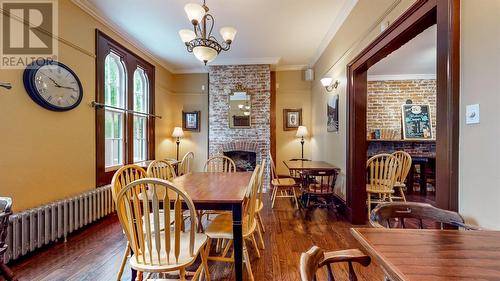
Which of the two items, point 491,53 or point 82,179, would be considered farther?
point 82,179

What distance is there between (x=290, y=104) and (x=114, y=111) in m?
3.85

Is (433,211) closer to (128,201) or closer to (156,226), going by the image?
(156,226)

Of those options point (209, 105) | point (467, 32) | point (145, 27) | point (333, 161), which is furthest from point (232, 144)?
point (467, 32)

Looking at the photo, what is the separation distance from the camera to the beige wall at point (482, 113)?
1.22m

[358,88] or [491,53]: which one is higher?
[358,88]

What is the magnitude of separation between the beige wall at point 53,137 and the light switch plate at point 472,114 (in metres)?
3.66

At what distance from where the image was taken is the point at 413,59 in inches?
172

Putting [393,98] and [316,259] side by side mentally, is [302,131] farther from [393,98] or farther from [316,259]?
[316,259]

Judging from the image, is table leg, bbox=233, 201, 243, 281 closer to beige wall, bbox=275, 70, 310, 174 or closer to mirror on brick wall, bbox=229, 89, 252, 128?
mirror on brick wall, bbox=229, 89, 252, 128

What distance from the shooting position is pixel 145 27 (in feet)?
12.1

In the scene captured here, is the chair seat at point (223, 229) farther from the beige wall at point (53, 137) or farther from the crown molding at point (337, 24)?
the crown molding at point (337, 24)

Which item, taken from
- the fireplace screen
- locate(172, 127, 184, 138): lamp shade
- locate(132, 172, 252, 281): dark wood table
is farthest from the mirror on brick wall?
locate(132, 172, 252, 281): dark wood table

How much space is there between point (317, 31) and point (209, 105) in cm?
285

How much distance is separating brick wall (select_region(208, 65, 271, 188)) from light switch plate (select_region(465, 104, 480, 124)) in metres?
4.07
